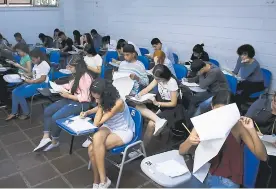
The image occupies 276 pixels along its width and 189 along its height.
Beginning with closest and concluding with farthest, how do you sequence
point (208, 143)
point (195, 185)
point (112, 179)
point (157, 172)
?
point (208, 143), point (157, 172), point (195, 185), point (112, 179)

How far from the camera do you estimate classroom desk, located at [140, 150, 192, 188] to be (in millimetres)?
1652

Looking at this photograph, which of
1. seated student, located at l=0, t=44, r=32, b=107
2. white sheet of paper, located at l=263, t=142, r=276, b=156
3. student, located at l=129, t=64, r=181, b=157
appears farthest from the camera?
seated student, located at l=0, t=44, r=32, b=107

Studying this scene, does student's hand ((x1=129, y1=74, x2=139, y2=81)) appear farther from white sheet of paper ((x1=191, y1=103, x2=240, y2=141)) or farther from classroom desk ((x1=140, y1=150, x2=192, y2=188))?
white sheet of paper ((x1=191, y1=103, x2=240, y2=141))

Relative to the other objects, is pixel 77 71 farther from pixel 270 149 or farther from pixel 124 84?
pixel 270 149

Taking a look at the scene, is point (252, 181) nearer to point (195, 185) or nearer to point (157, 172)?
point (195, 185)

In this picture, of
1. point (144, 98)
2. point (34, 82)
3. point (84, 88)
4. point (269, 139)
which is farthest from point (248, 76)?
point (34, 82)

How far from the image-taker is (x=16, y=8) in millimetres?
8117

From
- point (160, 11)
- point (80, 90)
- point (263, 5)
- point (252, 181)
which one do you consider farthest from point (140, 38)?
point (252, 181)

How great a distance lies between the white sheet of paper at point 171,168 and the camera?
1707mm

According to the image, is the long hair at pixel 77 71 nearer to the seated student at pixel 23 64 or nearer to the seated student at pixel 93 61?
the seated student at pixel 23 64

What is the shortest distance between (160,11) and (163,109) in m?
3.83

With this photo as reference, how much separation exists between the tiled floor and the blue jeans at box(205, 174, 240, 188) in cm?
98

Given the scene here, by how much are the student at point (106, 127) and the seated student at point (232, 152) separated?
0.89 meters

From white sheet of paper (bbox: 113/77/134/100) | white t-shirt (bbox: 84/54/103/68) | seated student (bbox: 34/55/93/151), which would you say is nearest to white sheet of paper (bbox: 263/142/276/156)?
white sheet of paper (bbox: 113/77/134/100)
